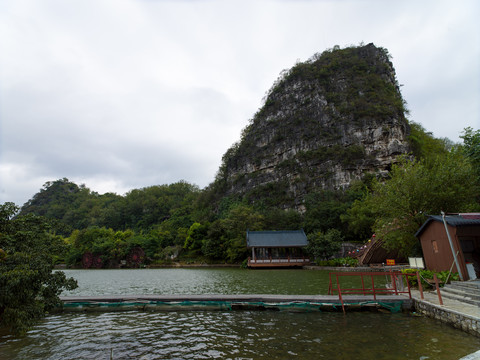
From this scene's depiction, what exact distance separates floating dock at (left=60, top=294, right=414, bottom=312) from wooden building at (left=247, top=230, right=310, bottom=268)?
922 inches

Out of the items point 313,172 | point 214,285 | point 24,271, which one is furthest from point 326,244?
point 24,271

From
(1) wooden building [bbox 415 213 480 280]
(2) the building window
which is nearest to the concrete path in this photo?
(1) wooden building [bbox 415 213 480 280]

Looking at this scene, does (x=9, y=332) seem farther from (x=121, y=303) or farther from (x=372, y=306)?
(x=372, y=306)

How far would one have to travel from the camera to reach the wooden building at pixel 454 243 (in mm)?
11383

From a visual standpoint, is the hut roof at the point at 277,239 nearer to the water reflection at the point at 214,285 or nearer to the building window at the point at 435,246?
the water reflection at the point at 214,285

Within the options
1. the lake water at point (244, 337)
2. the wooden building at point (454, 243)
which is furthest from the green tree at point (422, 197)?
the lake water at point (244, 337)

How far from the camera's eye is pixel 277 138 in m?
56.9

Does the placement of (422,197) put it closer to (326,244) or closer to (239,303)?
(239,303)

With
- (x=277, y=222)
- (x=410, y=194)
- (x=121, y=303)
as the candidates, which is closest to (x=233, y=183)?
(x=277, y=222)

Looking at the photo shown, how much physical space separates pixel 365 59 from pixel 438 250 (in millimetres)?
59066

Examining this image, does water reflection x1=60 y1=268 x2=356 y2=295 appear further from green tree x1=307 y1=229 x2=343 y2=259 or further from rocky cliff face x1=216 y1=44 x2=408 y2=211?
rocky cliff face x1=216 y1=44 x2=408 y2=211

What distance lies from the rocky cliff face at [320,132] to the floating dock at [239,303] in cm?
3701

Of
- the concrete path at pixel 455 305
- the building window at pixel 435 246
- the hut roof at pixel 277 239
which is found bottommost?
the concrete path at pixel 455 305

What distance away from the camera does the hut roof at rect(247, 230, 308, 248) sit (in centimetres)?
3369
